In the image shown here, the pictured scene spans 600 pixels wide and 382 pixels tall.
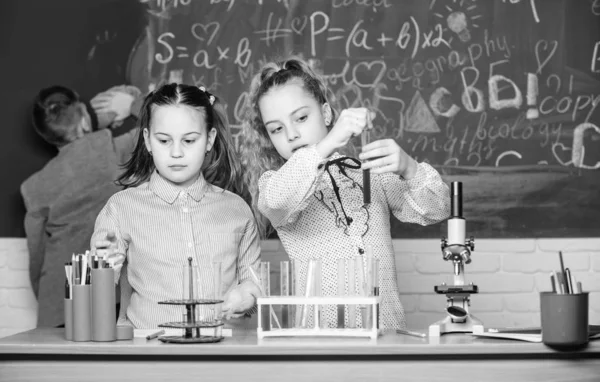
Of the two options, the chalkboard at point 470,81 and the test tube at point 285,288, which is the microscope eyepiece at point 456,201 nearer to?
the test tube at point 285,288

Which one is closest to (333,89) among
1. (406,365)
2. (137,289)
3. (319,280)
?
(137,289)

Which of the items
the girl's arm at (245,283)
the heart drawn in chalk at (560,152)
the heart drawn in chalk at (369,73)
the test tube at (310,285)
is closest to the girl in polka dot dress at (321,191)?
the girl's arm at (245,283)

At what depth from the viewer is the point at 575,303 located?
4.99ft

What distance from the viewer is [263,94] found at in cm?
226

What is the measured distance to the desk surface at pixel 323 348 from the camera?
1533 mm

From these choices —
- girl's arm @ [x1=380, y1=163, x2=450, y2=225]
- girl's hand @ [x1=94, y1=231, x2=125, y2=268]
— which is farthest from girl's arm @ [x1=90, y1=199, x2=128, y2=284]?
girl's arm @ [x1=380, y1=163, x2=450, y2=225]

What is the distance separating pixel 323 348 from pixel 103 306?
44 centimetres

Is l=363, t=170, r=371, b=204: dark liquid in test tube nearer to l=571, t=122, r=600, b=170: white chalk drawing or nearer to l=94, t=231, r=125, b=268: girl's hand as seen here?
l=94, t=231, r=125, b=268: girl's hand

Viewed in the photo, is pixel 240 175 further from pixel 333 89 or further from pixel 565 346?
pixel 565 346

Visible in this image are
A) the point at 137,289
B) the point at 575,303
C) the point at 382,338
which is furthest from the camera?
the point at 137,289

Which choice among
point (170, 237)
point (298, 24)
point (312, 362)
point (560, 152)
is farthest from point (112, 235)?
point (560, 152)

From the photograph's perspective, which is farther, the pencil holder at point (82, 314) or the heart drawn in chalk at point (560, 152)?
the heart drawn in chalk at point (560, 152)

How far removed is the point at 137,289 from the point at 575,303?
1.13 metres

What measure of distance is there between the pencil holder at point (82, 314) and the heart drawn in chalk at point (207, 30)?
62.8 inches
